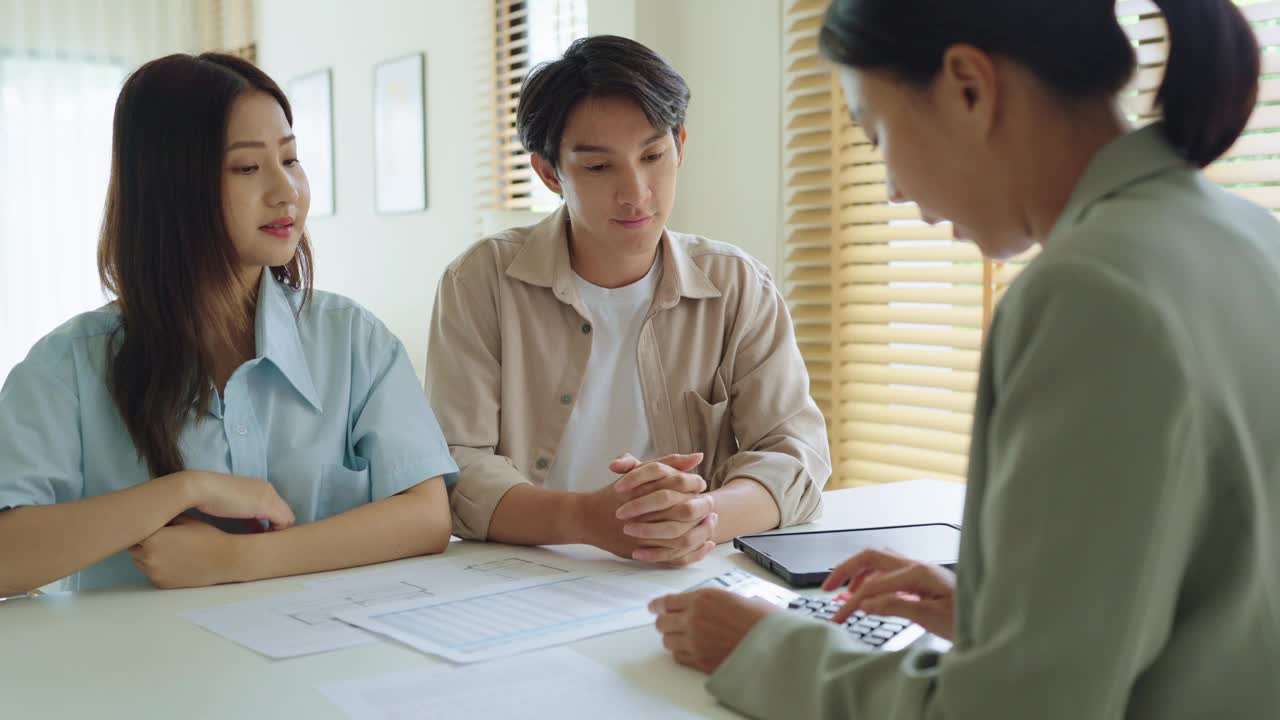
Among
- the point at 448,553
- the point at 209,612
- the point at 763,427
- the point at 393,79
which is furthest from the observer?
the point at 393,79

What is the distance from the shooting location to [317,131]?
18.1ft

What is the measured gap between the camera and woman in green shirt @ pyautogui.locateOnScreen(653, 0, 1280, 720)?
0.57 meters

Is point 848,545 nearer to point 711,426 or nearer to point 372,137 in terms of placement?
point 711,426

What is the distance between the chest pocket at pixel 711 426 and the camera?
1820 mm

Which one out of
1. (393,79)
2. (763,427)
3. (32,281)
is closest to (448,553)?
(763,427)

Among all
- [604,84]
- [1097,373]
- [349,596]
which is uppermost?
[604,84]

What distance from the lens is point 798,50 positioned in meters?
3.01

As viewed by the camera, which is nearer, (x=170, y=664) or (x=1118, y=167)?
(x=1118, y=167)

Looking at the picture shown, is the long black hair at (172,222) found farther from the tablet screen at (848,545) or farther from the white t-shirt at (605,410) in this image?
the tablet screen at (848,545)

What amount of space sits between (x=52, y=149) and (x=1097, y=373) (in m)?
5.84

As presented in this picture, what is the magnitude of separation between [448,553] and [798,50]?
2039 millimetres

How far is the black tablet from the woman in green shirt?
1.72 ft

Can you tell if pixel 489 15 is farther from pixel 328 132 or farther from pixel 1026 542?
pixel 1026 542

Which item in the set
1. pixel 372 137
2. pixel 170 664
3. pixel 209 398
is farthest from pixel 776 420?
pixel 372 137
